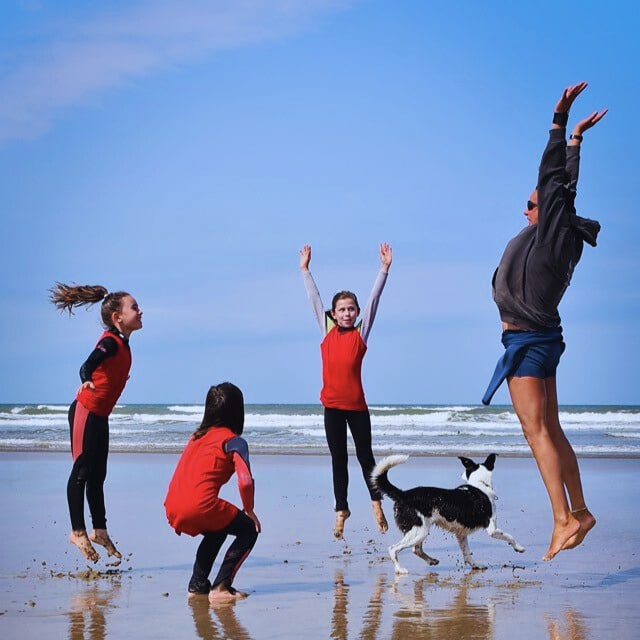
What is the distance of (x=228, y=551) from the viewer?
18.3 feet

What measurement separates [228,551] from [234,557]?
74mm

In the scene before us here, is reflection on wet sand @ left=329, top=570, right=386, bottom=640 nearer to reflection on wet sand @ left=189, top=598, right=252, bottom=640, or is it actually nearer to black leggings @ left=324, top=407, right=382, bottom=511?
reflection on wet sand @ left=189, top=598, right=252, bottom=640

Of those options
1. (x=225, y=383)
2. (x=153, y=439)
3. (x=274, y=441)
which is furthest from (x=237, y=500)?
(x=153, y=439)

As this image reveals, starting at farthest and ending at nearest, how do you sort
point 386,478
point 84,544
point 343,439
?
point 343,439
point 386,478
point 84,544

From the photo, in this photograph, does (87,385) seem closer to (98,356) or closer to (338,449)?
(98,356)

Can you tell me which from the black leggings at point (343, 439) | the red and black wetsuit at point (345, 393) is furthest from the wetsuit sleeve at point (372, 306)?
the black leggings at point (343, 439)

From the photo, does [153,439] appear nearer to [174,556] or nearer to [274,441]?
[274,441]

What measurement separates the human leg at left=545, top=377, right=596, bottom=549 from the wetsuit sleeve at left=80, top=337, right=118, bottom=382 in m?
2.97

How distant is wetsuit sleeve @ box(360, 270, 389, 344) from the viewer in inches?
311

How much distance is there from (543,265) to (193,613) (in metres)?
2.54

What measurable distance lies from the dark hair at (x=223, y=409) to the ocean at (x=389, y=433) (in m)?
12.7

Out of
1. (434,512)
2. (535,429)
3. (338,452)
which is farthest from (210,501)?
(338,452)


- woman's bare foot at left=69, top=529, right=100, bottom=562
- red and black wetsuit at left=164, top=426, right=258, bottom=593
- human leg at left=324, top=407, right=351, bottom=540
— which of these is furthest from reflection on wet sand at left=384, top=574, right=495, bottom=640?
woman's bare foot at left=69, top=529, right=100, bottom=562

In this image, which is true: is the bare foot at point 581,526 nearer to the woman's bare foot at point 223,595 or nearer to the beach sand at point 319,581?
the beach sand at point 319,581
